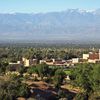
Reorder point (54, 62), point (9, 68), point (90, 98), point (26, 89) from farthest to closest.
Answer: point (54, 62) < point (9, 68) < point (26, 89) < point (90, 98)

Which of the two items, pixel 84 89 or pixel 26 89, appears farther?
pixel 84 89

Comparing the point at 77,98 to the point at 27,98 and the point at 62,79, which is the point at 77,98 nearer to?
the point at 27,98

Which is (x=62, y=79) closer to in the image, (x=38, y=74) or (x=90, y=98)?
(x=38, y=74)

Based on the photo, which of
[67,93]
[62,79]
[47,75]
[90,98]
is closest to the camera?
[90,98]

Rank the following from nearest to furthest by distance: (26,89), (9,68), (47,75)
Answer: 1. (26,89)
2. (47,75)
3. (9,68)

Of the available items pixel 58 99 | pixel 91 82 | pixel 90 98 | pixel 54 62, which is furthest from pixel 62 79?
pixel 54 62

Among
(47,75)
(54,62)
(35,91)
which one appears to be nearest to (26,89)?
(35,91)

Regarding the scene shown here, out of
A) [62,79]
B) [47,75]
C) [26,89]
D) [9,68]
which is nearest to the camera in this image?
[26,89]

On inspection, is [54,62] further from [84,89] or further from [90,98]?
[90,98]

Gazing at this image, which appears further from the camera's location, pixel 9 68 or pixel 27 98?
pixel 9 68
